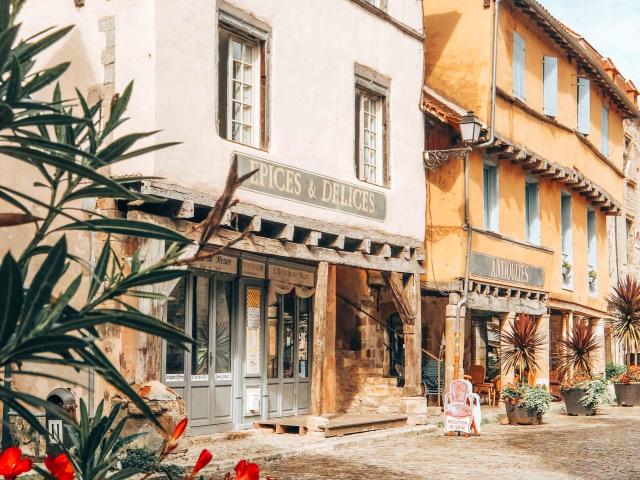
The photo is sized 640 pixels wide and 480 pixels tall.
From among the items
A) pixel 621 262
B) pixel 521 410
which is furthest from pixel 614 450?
pixel 621 262

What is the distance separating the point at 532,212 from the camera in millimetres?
22641

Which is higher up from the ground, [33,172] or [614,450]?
[33,172]

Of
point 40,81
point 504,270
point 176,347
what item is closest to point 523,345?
point 504,270

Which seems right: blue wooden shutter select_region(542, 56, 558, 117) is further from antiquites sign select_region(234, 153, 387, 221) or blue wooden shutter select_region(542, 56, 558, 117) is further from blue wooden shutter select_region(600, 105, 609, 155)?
antiquites sign select_region(234, 153, 387, 221)

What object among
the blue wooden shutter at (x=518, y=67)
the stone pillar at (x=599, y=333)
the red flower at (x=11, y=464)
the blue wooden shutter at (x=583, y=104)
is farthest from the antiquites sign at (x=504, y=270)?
the red flower at (x=11, y=464)

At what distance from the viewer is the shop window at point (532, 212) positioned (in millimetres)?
22516

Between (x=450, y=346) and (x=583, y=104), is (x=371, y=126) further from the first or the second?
(x=583, y=104)

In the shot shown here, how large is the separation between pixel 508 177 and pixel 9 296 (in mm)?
19377

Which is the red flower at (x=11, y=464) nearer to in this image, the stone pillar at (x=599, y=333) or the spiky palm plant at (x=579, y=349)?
the spiky palm plant at (x=579, y=349)

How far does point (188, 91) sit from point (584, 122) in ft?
49.6

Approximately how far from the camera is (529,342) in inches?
752

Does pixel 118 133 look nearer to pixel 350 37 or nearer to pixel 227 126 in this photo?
pixel 227 126

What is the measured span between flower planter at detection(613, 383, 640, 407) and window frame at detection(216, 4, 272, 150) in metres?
13.1

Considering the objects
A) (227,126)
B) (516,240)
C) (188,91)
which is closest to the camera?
(188,91)
